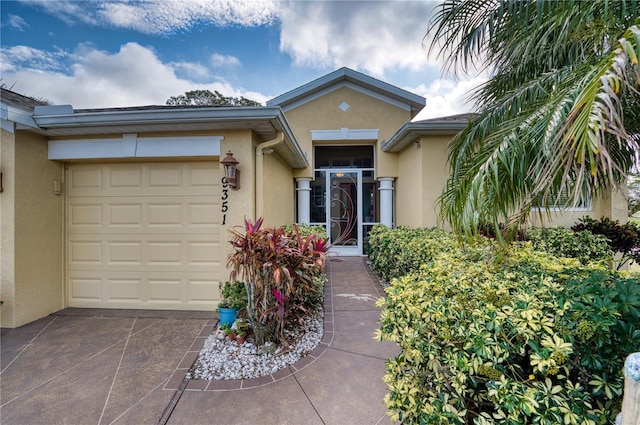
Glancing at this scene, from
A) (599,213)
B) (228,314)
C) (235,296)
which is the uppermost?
(599,213)

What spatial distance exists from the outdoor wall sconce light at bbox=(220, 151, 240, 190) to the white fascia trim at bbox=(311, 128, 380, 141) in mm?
5423

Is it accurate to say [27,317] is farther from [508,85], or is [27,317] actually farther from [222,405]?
[508,85]

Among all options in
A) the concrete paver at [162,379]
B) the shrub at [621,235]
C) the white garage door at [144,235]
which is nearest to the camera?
the concrete paver at [162,379]

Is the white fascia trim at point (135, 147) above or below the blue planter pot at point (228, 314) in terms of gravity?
above

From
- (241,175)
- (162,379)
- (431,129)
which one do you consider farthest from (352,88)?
(162,379)

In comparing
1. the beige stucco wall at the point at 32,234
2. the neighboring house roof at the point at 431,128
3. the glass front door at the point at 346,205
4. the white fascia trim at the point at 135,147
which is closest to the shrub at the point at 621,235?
the neighboring house roof at the point at 431,128

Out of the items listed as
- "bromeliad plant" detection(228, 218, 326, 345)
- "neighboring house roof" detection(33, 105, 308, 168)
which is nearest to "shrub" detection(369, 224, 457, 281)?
"bromeliad plant" detection(228, 218, 326, 345)

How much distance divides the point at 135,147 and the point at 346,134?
21.4ft

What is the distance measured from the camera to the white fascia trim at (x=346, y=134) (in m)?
9.26

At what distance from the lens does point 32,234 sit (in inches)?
179

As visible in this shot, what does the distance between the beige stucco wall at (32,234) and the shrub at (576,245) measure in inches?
380

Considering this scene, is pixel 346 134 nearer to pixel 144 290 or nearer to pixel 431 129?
pixel 431 129

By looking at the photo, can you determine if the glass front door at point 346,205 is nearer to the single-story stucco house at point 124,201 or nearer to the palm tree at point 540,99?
the single-story stucco house at point 124,201

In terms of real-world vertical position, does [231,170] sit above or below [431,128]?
below
